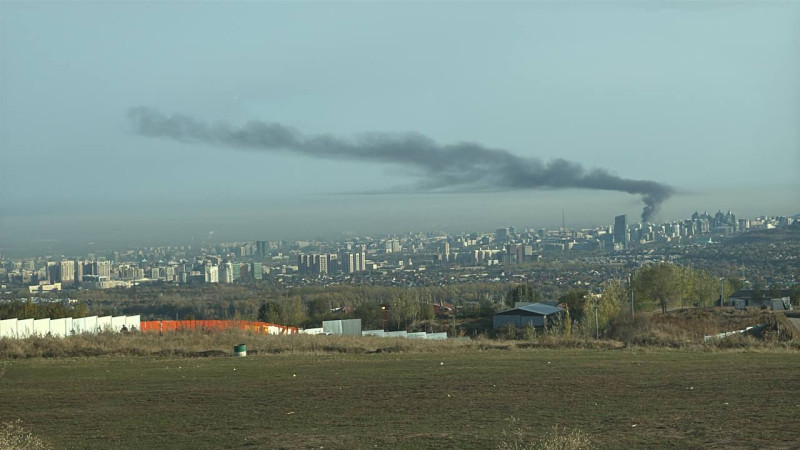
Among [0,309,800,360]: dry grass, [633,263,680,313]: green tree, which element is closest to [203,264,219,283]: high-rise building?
[633,263,680,313]: green tree

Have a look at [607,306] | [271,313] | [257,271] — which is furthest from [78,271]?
[607,306]

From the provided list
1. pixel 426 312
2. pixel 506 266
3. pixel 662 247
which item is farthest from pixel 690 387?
pixel 662 247

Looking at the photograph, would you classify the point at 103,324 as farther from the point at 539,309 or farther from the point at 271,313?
the point at 539,309

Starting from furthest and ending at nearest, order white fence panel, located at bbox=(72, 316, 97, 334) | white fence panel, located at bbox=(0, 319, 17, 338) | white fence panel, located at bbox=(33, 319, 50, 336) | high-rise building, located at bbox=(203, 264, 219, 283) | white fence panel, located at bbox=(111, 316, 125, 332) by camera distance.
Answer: high-rise building, located at bbox=(203, 264, 219, 283) < white fence panel, located at bbox=(111, 316, 125, 332) < white fence panel, located at bbox=(72, 316, 97, 334) < white fence panel, located at bbox=(33, 319, 50, 336) < white fence panel, located at bbox=(0, 319, 17, 338)

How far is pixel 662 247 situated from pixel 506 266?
34684 millimetres

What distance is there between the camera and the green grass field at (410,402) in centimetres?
1502

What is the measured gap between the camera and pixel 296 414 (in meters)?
18.0

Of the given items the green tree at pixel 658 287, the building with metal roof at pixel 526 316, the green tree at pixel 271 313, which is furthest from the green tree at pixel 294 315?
the green tree at pixel 658 287

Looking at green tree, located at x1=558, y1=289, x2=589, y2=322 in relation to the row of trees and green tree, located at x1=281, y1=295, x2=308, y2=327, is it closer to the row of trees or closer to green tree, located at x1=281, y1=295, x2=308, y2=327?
the row of trees

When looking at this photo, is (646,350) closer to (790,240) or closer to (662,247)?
(790,240)

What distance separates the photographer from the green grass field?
1502cm

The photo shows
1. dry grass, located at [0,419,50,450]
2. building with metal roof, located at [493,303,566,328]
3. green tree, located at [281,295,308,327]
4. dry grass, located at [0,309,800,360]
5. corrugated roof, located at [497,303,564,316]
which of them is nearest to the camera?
dry grass, located at [0,419,50,450]

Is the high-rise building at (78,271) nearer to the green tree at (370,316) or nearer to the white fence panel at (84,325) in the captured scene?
the green tree at (370,316)

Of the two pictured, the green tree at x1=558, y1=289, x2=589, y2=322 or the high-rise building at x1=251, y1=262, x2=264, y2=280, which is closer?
the green tree at x1=558, y1=289, x2=589, y2=322
